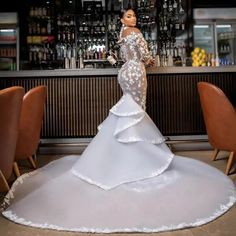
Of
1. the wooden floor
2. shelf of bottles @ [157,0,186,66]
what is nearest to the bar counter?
shelf of bottles @ [157,0,186,66]

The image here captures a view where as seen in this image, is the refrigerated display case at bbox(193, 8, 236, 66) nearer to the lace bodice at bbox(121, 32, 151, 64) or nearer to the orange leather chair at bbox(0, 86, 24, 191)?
the lace bodice at bbox(121, 32, 151, 64)

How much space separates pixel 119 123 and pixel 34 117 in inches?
37.7

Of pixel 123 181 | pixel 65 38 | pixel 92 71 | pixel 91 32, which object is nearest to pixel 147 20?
pixel 91 32

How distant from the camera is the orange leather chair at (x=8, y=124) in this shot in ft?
7.32

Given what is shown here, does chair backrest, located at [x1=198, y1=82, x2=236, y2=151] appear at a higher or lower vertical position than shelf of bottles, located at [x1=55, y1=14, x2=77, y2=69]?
lower

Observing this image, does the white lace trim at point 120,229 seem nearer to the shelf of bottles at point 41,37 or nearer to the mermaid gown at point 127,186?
the mermaid gown at point 127,186

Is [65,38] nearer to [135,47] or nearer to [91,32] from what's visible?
[91,32]

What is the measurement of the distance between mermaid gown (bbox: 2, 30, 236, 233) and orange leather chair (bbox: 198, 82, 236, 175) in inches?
15.3

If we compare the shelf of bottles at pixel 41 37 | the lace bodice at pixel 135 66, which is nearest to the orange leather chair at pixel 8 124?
the lace bodice at pixel 135 66

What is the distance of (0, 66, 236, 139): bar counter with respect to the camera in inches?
189

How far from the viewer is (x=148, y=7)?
6797mm

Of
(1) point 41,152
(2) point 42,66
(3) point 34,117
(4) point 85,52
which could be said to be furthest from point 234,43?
(3) point 34,117

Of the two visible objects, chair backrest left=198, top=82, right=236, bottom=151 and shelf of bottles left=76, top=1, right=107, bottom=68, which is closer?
chair backrest left=198, top=82, right=236, bottom=151

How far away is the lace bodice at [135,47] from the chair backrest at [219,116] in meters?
0.66
